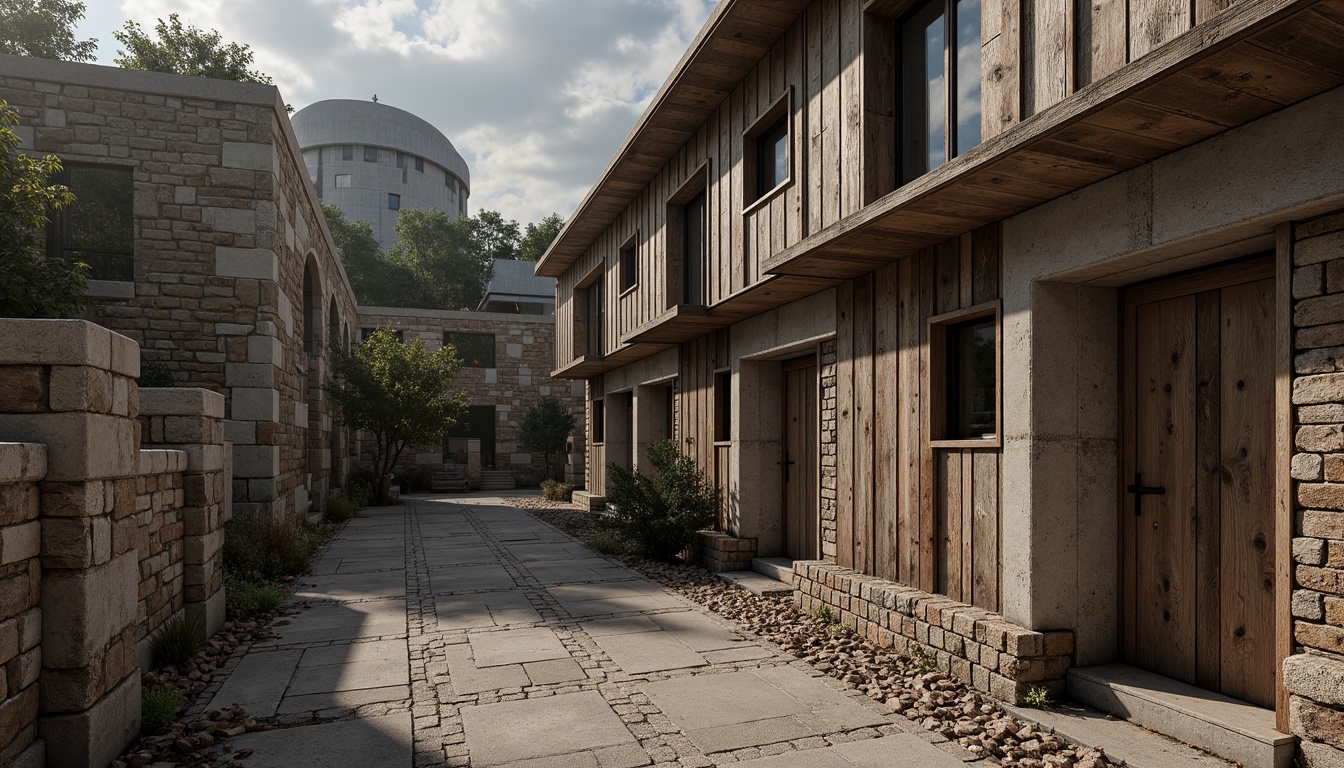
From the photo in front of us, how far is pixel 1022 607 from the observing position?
4.28 metres

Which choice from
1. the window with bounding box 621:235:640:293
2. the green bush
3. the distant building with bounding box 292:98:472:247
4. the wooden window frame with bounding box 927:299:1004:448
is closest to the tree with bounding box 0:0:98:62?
the window with bounding box 621:235:640:293

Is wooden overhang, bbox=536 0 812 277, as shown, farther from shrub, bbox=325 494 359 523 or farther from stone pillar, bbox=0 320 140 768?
shrub, bbox=325 494 359 523

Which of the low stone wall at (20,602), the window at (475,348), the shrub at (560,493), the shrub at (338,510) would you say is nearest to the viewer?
the low stone wall at (20,602)

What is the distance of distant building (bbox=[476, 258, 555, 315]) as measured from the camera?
27.7 m

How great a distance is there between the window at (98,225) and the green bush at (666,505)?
6079 mm

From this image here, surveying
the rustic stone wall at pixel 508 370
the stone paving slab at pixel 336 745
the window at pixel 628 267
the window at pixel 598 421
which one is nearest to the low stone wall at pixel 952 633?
the stone paving slab at pixel 336 745

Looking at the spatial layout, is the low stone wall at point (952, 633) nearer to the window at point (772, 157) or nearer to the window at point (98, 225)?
the window at point (772, 157)

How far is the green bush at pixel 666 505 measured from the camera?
27.7 ft

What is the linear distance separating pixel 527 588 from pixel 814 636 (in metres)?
3.03

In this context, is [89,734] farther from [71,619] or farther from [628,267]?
[628,267]

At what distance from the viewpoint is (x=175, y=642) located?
15.6 feet

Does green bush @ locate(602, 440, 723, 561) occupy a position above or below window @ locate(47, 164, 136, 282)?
below

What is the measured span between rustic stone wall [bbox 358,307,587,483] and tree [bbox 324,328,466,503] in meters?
5.71

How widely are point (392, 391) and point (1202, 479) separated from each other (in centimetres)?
1467
